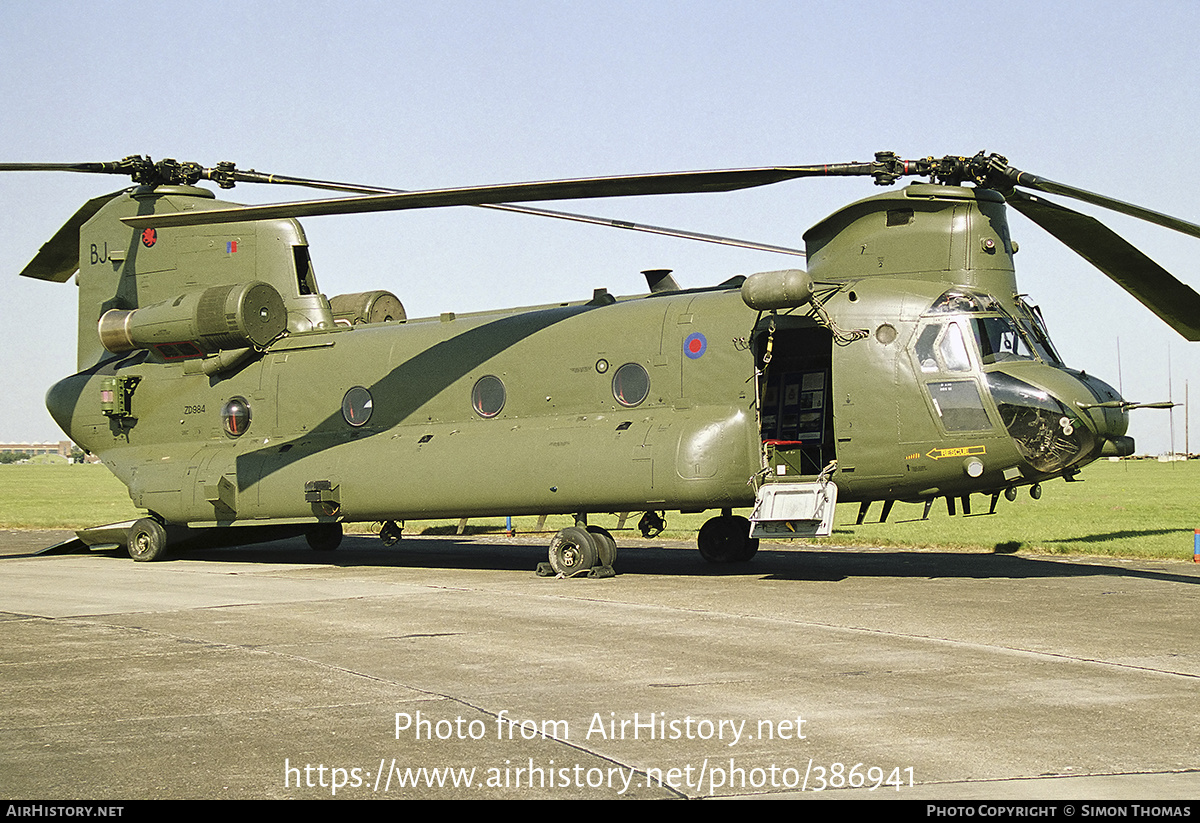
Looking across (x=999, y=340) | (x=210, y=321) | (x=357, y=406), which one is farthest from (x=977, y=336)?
(x=210, y=321)

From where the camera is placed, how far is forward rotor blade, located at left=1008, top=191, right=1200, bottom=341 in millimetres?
14047

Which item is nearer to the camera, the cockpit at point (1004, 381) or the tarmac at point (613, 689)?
the tarmac at point (613, 689)

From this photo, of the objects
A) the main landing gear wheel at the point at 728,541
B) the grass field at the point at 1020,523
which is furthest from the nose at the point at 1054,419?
the main landing gear wheel at the point at 728,541

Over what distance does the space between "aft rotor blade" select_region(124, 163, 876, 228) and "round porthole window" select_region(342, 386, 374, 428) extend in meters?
3.84

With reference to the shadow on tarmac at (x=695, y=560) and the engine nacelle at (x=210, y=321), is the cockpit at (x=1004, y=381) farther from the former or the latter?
the engine nacelle at (x=210, y=321)

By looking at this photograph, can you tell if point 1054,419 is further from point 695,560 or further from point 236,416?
point 236,416

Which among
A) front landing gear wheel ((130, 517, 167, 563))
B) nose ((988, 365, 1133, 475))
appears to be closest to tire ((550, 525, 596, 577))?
nose ((988, 365, 1133, 475))

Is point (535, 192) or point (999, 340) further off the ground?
point (535, 192)

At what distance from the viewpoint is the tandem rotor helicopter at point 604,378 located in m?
14.4

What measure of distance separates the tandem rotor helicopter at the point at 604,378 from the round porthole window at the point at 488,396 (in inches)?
1.3

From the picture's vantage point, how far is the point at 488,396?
17562 millimetres

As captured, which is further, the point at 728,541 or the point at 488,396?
the point at 728,541

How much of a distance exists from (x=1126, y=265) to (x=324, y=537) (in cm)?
1494

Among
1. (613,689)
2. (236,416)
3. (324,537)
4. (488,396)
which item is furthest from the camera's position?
(324,537)
